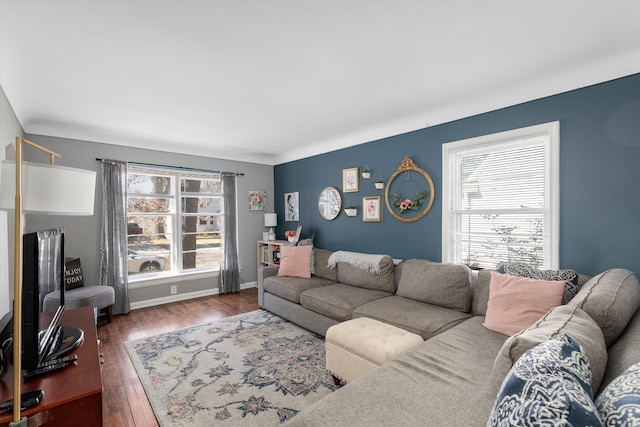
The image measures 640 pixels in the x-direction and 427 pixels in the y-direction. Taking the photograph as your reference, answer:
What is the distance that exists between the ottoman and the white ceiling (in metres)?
2.01

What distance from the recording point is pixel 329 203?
462cm

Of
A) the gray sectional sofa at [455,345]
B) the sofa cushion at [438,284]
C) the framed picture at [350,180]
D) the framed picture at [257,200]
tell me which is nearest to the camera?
the gray sectional sofa at [455,345]

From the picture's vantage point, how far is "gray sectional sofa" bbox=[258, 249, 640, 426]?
1185 millimetres

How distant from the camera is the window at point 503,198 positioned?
101 inches

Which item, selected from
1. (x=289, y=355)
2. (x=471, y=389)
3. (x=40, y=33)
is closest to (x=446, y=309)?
(x=471, y=389)

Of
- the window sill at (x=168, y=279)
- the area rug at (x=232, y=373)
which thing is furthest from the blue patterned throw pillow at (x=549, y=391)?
the window sill at (x=168, y=279)

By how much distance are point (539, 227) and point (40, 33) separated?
3.92 m

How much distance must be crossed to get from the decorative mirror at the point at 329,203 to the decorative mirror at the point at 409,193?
90 cm

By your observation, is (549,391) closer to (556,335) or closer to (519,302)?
(556,335)

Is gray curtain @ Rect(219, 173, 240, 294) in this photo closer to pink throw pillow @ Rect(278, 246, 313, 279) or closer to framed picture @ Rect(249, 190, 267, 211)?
framed picture @ Rect(249, 190, 267, 211)

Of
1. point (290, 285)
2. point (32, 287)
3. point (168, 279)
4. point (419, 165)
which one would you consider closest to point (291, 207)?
point (290, 285)

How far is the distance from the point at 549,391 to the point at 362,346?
1.47 meters

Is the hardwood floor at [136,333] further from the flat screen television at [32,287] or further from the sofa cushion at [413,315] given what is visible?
the sofa cushion at [413,315]

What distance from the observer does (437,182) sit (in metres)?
3.26
